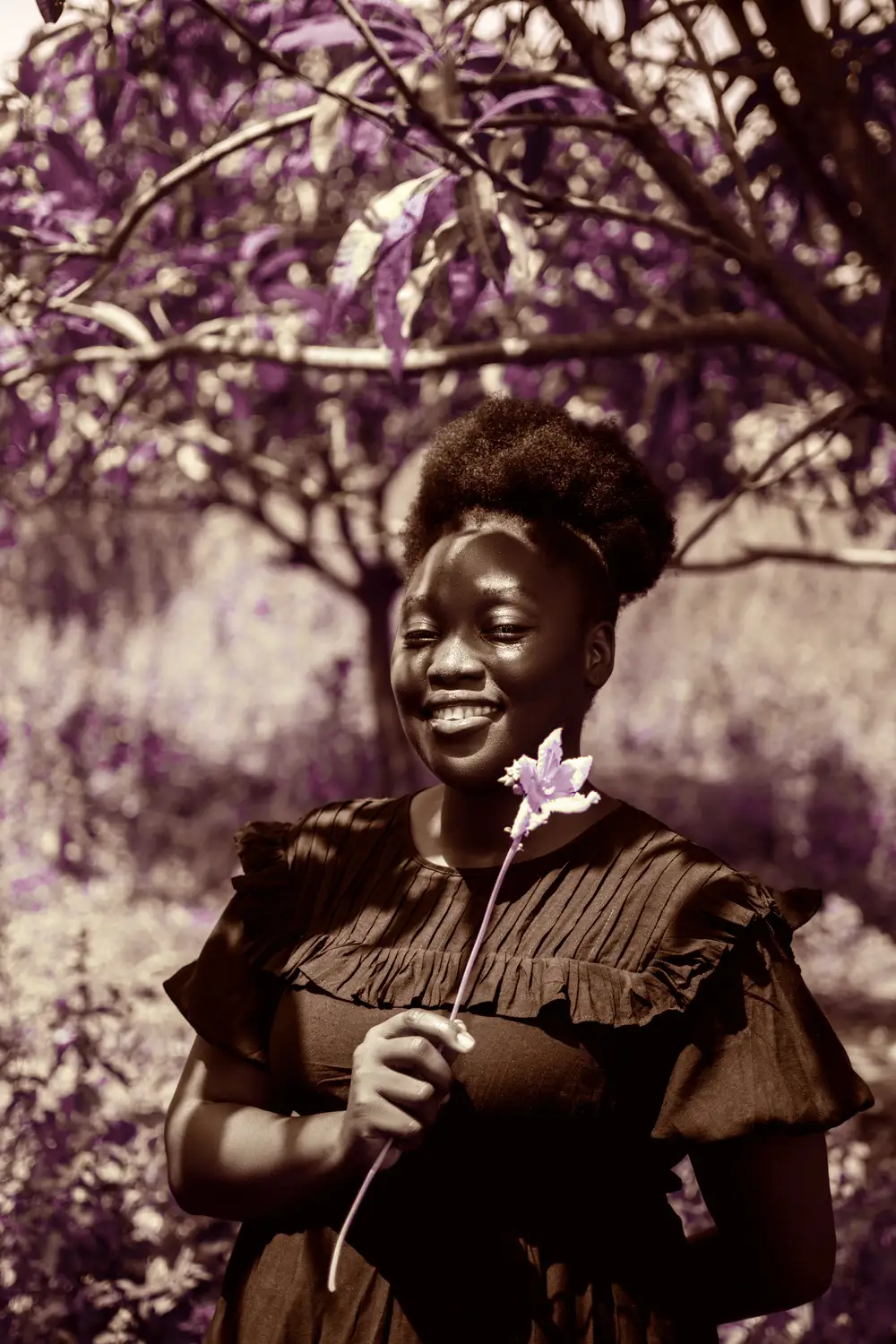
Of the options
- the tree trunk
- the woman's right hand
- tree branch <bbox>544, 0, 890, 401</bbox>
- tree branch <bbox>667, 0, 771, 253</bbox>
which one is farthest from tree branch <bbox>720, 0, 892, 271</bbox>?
the tree trunk

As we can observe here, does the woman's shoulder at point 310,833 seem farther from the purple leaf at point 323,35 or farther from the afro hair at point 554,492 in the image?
the purple leaf at point 323,35

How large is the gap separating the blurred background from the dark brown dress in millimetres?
877

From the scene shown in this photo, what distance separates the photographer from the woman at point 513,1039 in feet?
4.43

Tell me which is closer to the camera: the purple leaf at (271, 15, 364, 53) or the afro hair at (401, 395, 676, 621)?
the afro hair at (401, 395, 676, 621)

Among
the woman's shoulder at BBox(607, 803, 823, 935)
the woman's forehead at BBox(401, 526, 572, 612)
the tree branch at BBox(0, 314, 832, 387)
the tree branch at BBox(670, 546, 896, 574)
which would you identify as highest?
the tree branch at BBox(0, 314, 832, 387)

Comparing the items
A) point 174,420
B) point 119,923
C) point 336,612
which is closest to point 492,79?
point 174,420

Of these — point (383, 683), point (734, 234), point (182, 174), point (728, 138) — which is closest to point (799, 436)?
point (734, 234)

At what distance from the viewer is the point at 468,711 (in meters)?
1.46

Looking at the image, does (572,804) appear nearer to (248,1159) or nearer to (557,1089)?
(557,1089)

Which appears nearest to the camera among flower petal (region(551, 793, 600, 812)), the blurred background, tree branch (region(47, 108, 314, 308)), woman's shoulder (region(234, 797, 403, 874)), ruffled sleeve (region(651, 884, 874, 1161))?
flower petal (region(551, 793, 600, 812))

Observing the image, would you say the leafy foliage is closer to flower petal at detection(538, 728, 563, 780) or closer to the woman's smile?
the woman's smile

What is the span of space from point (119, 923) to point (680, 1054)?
16.1 ft

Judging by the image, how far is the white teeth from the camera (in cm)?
146

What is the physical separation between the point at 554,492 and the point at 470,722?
0.27 meters
